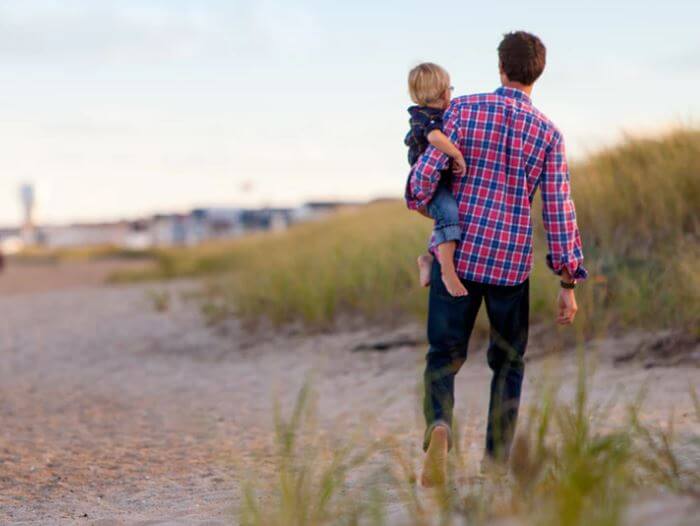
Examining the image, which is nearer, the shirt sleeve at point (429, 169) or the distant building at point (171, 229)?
the shirt sleeve at point (429, 169)

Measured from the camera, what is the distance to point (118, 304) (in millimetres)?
13789

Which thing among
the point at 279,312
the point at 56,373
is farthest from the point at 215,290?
the point at 56,373

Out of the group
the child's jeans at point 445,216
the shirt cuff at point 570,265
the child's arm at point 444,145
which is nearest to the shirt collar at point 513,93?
the child's arm at point 444,145

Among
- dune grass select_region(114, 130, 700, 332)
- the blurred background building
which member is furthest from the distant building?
dune grass select_region(114, 130, 700, 332)

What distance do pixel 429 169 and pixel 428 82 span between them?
1.02 feet

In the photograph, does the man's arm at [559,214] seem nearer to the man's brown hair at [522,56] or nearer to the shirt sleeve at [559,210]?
the shirt sleeve at [559,210]

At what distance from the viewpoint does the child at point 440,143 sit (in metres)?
3.56

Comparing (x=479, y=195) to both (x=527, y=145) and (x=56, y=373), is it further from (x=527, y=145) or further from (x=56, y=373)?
(x=56, y=373)

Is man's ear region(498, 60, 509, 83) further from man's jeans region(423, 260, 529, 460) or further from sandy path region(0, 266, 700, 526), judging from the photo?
sandy path region(0, 266, 700, 526)

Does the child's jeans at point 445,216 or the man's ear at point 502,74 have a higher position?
the man's ear at point 502,74

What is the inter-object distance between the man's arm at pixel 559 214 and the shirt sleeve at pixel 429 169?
14.0 inches

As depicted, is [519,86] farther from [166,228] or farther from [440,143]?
[166,228]

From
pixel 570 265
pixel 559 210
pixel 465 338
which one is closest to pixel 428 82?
pixel 559 210

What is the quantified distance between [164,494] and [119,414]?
2457 mm
